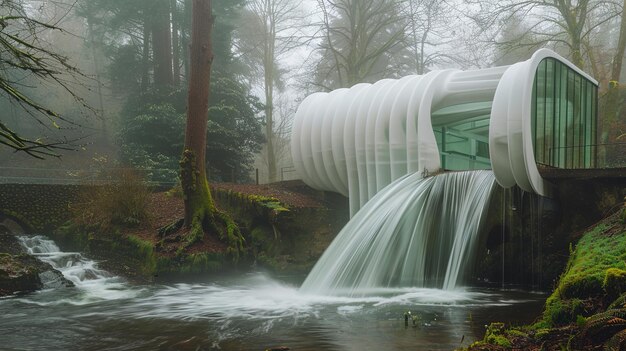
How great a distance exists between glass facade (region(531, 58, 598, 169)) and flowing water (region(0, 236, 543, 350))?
417 cm

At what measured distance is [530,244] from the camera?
37.9ft

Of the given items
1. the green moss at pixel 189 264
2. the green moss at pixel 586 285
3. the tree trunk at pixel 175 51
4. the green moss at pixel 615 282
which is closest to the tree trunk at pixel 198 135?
the green moss at pixel 189 264

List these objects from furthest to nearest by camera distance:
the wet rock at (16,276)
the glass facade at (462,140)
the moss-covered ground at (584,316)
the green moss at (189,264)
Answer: the glass facade at (462,140) < the green moss at (189,264) < the wet rock at (16,276) < the moss-covered ground at (584,316)

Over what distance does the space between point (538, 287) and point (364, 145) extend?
7142mm

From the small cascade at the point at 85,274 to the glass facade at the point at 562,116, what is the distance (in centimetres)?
1012

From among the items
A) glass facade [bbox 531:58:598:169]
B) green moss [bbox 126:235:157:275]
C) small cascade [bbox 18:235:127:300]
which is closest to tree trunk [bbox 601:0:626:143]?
glass facade [bbox 531:58:598:169]

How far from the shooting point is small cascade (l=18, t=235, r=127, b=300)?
11212 millimetres

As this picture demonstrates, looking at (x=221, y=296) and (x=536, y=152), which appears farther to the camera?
(x=536, y=152)

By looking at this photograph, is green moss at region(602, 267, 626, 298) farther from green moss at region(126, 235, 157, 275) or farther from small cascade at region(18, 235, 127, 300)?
green moss at region(126, 235, 157, 275)

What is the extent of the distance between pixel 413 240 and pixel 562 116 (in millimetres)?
5388

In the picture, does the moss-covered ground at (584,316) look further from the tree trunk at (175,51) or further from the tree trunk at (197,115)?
the tree trunk at (175,51)

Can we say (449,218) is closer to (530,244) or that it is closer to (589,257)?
(530,244)

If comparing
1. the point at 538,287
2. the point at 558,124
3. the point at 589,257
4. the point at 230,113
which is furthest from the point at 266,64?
the point at 589,257

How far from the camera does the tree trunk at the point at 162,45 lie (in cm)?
2580
